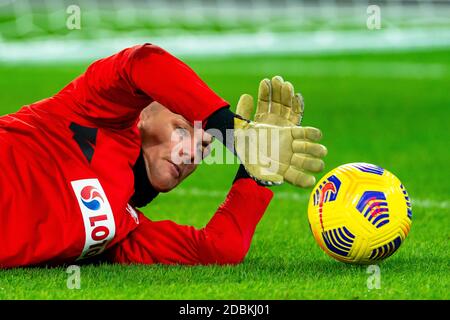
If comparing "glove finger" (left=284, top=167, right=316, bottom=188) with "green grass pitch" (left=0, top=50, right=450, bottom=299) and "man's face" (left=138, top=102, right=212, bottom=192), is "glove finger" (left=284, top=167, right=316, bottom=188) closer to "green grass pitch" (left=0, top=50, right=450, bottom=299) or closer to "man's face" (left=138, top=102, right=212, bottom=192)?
"green grass pitch" (left=0, top=50, right=450, bottom=299)

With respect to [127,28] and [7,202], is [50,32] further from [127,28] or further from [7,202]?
[7,202]

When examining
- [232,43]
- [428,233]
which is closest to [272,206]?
[428,233]

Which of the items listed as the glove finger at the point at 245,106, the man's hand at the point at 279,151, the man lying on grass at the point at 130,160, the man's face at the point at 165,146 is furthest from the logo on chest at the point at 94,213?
the man's hand at the point at 279,151

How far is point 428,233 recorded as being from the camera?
268 inches

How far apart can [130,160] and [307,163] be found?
139 centimetres

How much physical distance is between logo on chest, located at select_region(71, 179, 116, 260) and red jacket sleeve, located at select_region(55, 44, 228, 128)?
1.17ft

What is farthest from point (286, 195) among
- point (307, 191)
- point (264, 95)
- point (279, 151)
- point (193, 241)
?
point (279, 151)

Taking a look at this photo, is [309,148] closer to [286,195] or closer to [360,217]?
[360,217]

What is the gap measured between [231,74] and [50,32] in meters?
10.7

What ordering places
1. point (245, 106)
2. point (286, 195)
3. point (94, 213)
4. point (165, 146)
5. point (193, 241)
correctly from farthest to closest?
1. point (286, 195)
2. point (165, 146)
3. point (193, 241)
4. point (94, 213)
5. point (245, 106)

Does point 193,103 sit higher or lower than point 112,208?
higher

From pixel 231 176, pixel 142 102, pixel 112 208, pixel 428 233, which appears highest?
pixel 142 102

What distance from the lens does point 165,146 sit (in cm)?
588

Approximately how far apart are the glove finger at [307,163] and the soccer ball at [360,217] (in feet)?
3.07
